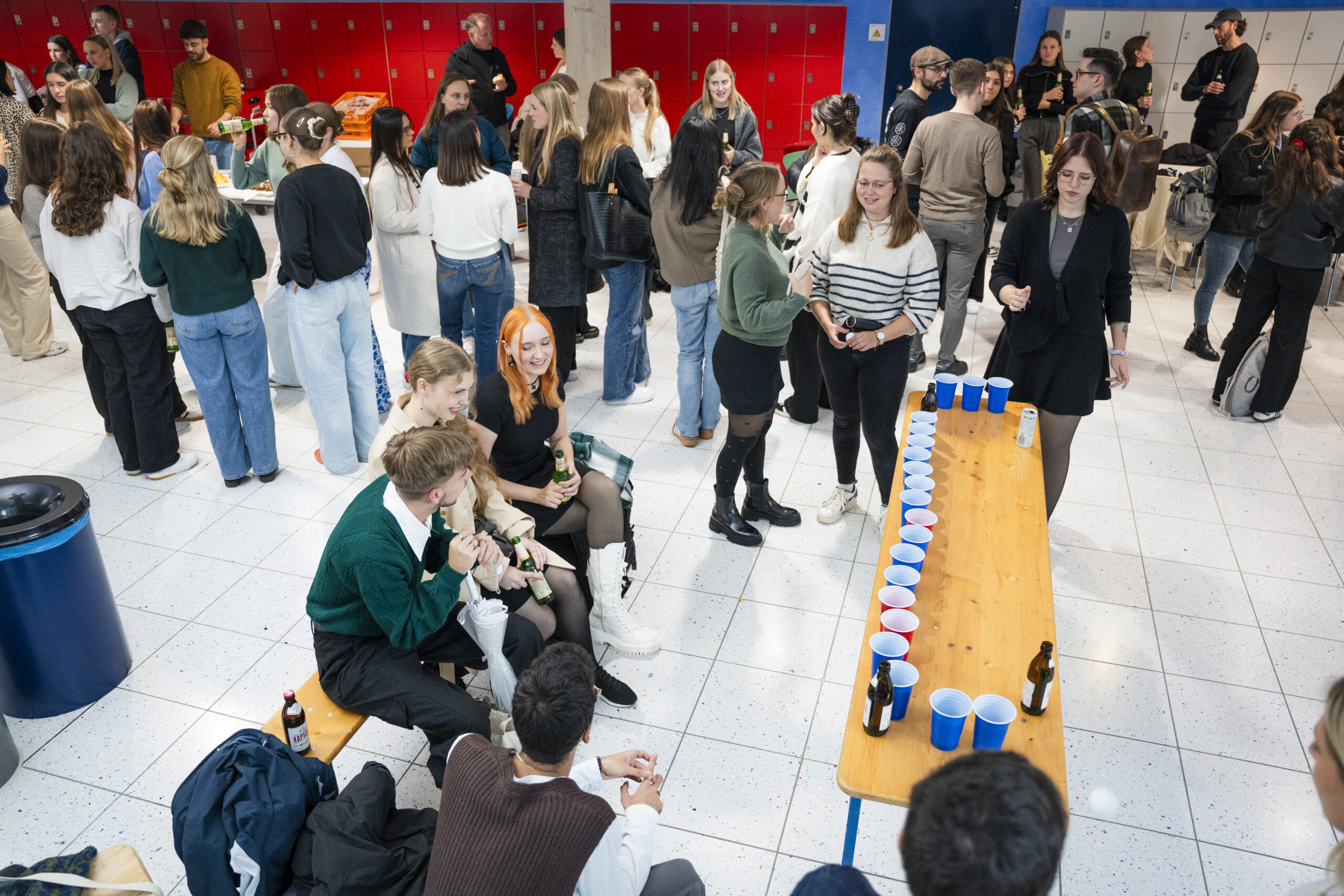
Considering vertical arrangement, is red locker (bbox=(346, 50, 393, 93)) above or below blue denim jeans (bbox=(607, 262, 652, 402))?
above

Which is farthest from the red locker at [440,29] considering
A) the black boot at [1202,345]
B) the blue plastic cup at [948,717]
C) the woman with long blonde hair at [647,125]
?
the blue plastic cup at [948,717]

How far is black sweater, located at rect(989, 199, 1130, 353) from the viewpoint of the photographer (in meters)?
3.56

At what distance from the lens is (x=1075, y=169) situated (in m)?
3.45

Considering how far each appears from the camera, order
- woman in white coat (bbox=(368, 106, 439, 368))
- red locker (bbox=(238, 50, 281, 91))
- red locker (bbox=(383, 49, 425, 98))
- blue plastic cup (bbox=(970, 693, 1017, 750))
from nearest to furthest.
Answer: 1. blue plastic cup (bbox=(970, 693, 1017, 750))
2. woman in white coat (bbox=(368, 106, 439, 368))
3. red locker (bbox=(383, 49, 425, 98))
4. red locker (bbox=(238, 50, 281, 91))

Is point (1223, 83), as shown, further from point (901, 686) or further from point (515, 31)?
point (901, 686)

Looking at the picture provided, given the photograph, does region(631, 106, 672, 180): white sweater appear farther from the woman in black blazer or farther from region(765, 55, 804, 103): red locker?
region(765, 55, 804, 103): red locker

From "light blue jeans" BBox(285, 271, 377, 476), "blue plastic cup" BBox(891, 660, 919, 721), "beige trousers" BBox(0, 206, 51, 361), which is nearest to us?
"blue plastic cup" BBox(891, 660, 919, 721)

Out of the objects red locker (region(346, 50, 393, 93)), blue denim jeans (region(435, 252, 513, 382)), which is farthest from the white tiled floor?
red locker (region(346, 50, 393, 93))

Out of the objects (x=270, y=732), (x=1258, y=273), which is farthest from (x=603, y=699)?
(x=1258, y=273)

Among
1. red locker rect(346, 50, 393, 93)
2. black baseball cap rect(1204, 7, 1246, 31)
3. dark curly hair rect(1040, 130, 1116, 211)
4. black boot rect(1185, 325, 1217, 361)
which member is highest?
black baseball cap rect(1204, 7, 1246, 31)

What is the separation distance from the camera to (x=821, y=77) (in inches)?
406

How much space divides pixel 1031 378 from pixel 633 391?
2530 mm

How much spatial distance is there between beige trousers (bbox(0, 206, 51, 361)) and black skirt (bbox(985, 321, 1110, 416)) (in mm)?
5864

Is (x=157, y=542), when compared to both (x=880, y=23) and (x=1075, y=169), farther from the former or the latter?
(x=880, y=23)
